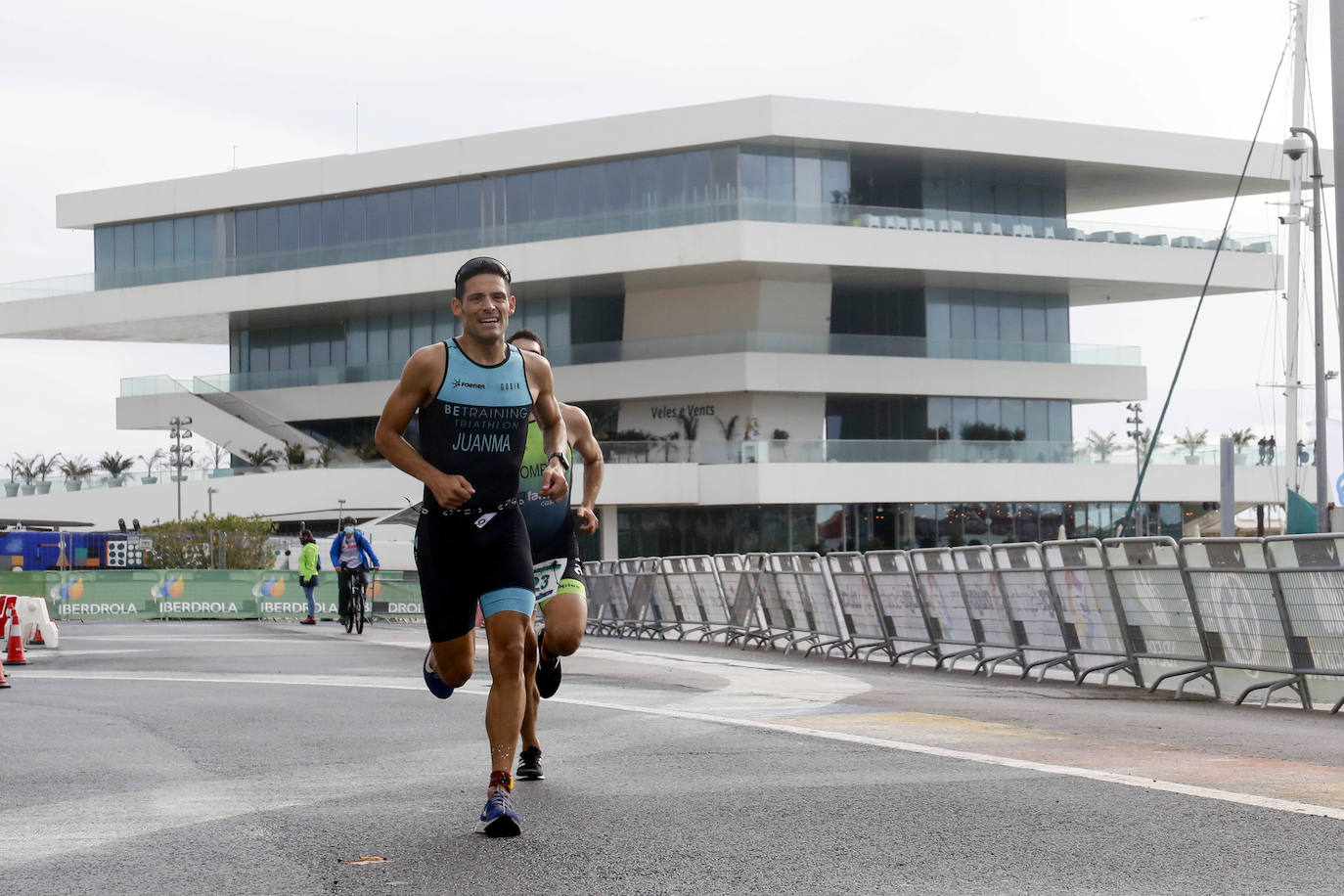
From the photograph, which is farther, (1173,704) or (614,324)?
(614,324)

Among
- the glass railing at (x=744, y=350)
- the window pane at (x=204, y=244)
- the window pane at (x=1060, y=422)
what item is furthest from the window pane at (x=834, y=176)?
the window pane at (x=204, y=244)

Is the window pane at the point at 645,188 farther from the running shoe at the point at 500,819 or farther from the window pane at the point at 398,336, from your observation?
the running shoe at the point at 500,819

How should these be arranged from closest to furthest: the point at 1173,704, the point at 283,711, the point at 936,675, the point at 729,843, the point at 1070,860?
the point at 1070,860, the point at 729,843, the point at 283,711, the point at 1173,704, the point at 936,675

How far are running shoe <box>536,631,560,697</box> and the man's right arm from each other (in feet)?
5.67

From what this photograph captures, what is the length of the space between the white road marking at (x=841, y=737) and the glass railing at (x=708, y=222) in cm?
4098

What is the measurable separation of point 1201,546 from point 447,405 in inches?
322

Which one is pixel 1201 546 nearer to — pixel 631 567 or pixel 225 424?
pixel 631 567

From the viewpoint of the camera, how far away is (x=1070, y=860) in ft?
17.6

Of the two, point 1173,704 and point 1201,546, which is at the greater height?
point 1201,546

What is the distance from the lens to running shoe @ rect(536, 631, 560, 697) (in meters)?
7.96

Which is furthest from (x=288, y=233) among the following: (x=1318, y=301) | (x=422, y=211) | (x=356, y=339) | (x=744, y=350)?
(x=1318, y=301)

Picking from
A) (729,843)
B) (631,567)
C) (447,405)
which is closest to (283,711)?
(447,405)

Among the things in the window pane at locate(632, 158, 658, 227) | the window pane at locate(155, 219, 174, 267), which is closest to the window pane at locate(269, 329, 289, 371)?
the window pane at locate(155, 219, 174, 267)

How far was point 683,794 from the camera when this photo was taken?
6891 millimetres
